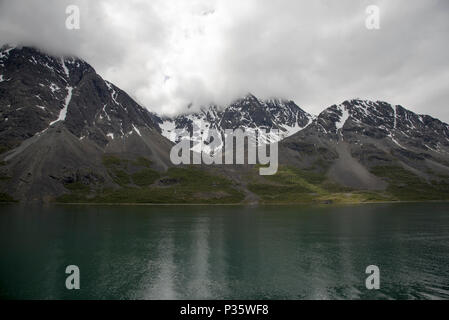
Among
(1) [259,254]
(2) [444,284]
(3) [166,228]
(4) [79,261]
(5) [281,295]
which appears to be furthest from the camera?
(3) [166,228]

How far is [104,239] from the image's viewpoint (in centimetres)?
9719

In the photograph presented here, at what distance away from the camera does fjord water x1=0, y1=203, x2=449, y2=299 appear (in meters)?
52.5

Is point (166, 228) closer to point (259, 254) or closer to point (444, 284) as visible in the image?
point (259, 254)

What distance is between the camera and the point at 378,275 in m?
60.1

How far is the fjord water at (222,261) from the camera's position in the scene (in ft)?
172

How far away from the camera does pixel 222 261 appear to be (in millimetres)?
72250
